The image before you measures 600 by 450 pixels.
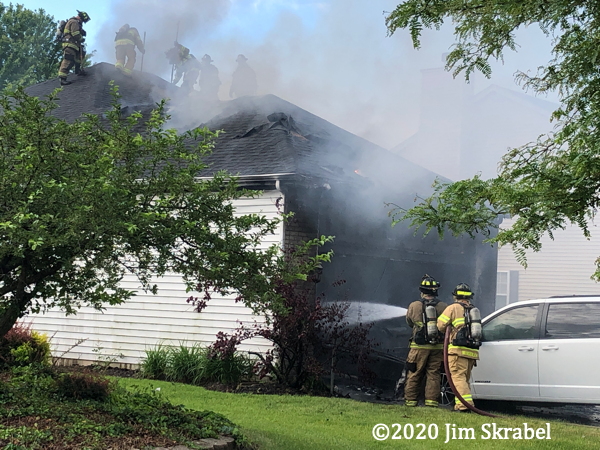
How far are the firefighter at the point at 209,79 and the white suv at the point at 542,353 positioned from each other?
8.64 metres

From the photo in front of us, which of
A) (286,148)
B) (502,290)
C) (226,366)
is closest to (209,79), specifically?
(286,148)

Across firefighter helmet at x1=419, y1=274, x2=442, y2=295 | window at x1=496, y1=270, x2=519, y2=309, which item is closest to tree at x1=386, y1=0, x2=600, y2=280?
firefighter helmet at x1=419, y1=274, x2=442, y2=295

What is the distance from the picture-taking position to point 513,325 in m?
7.84

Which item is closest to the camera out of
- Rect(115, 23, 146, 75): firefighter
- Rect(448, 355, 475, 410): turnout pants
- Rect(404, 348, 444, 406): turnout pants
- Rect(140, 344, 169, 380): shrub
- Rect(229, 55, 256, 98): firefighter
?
Rect(448, 355, 475, 410): turnout pants

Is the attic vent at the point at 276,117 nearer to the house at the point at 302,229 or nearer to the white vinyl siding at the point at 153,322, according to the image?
the house at the point at 302,229

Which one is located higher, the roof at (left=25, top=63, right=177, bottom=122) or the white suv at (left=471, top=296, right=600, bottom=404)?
the roof at (left=25, top=63, right=177, bottom=122)

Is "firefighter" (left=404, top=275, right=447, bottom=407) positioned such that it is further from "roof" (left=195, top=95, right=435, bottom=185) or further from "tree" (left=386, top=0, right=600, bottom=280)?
"tree" (left=386, top=0, right=600, bottom=280)

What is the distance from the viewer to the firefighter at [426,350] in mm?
7730

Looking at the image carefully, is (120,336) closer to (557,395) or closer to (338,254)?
(338,254)

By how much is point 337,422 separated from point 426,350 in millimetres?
1981

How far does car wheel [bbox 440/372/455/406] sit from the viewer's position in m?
Result: 8.15

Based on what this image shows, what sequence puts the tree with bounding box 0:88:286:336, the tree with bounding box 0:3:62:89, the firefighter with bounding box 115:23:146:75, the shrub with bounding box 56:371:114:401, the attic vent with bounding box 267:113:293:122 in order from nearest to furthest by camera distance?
the tree with bounding box 0:88:286:336 → the shrub with bounding box 56:371:114:401 → the attic vent with bounding box 267:113:293:122 → the firefighter with bounding box 115:23:146:75 → the tree with bounding box 0:3:62:89

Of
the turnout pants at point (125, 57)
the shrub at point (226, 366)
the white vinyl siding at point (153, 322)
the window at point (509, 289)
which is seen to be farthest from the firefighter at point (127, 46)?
the window at point (509, 289)

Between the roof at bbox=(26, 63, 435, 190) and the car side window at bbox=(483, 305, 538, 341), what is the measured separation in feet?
10.9
